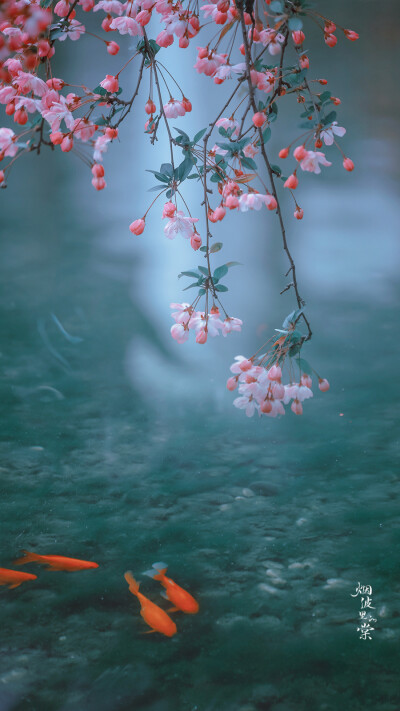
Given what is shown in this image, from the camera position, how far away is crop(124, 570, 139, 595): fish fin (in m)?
1.38

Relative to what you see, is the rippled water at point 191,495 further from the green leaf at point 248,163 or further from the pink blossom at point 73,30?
the pink blossom at point 73,30

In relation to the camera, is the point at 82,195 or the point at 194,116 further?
the point at 194,116

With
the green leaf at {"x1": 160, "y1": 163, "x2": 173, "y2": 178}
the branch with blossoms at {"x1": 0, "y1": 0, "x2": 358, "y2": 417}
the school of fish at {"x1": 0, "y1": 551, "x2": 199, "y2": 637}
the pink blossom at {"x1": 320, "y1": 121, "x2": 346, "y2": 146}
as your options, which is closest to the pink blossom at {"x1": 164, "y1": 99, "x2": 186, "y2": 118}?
the branch with blossoms at {"x1": 0, "y1": 0, "x2": 358, "y2": 417}

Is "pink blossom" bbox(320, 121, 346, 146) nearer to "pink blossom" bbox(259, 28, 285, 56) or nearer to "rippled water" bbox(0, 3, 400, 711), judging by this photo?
"pink blossom" bbox(259, 28, 285, 56)

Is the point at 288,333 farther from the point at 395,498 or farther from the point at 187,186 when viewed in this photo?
the point at 187,186

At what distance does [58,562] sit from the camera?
1448 mm

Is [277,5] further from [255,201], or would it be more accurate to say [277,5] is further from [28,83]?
[28,83]

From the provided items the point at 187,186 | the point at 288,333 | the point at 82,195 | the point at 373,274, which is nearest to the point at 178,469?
the point at 288,333

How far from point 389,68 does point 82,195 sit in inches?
119

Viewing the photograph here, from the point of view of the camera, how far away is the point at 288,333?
3.30ft

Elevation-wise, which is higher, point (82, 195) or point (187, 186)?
point (187, 186)

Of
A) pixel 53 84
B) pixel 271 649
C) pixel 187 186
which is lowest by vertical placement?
pixel 271 649

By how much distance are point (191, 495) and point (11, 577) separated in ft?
1.63

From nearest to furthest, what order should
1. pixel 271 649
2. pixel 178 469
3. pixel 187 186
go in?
pixel 271 649
pixel 178 469
pixel 187 186
